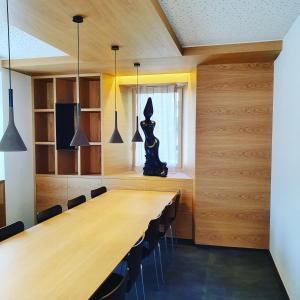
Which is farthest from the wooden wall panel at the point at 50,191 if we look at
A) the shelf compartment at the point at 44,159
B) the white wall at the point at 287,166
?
the white wall at the point at 287,166

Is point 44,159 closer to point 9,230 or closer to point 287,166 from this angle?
point 9,230

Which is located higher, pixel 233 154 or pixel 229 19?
pixel 229 19

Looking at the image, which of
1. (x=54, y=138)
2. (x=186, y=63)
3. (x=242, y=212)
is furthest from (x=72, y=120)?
(x=242, y=212)

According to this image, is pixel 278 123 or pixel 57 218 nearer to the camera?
pixel 57 218

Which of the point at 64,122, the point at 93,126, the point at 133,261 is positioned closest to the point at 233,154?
the point at 133,261

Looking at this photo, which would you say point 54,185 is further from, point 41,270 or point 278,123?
point 278,123

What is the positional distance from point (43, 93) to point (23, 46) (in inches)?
57.9

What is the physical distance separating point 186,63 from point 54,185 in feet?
8.84

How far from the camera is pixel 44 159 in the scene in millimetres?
4781

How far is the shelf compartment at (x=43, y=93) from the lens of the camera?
4520 mm

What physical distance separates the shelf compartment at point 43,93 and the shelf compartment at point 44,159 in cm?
69

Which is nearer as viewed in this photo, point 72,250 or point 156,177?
point 72,250

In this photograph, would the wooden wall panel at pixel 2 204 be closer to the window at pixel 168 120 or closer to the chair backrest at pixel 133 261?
the window at pixel 168 120

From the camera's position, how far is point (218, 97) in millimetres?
3725
